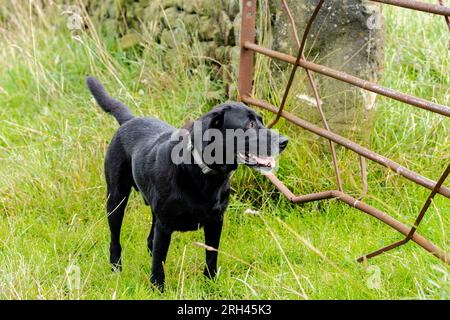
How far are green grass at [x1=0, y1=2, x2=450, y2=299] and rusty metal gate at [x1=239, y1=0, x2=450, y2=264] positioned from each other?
14 centimetres

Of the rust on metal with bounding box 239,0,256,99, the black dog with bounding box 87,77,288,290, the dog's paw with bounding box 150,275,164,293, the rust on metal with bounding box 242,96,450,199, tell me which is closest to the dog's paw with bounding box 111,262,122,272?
the black dog with bounding box 87,77,288,290

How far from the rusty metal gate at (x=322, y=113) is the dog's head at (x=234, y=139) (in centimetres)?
52

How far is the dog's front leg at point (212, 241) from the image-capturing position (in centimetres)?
351

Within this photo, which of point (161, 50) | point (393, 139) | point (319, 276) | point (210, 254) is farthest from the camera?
point (161, 50)

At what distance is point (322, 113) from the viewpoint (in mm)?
3842

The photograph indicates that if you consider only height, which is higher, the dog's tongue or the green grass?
the dog's tongue

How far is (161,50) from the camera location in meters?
5.78

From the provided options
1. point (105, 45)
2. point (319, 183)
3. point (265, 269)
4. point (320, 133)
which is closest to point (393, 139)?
point (319, 183)

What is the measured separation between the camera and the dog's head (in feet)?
10.4

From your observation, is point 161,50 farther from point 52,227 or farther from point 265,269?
point 265,269

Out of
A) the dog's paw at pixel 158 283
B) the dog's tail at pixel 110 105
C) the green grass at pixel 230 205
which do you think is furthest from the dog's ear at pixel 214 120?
the dog's tail at pixel 110 105

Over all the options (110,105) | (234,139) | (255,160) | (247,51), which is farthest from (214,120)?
(247,51)

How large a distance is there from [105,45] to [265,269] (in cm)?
319

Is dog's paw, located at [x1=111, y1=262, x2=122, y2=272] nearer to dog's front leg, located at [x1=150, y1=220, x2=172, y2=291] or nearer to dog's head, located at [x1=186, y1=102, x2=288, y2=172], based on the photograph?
dog's front leg, located at [x1=150, y1=220, x2=172, y2=291]
